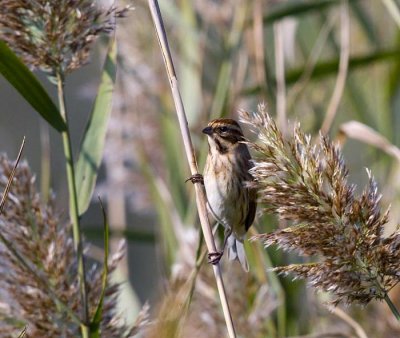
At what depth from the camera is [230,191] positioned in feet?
7.12

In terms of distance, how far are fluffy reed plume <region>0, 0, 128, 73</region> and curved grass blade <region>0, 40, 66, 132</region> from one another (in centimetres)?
5

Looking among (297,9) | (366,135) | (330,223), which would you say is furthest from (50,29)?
(297,9)

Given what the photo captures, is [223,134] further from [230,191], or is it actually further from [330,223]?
[330,223]

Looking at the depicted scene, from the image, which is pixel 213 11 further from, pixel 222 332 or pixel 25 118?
pixel 25 118

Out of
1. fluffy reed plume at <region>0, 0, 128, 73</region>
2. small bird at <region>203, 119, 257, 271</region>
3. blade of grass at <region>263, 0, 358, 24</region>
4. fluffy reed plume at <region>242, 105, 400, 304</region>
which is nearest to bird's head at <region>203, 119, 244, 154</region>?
small bird at <region>203, 119, 257, 271</region>

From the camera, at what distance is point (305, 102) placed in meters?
2.93

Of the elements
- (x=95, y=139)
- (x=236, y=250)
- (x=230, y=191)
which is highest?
(x=95, y=139)

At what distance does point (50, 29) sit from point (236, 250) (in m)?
0.90

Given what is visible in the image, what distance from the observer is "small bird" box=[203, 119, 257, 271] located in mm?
2135

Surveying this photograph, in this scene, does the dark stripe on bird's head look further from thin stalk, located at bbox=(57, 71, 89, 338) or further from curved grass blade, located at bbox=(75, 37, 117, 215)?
thin stalk, located at bbox=(57, 71, 89, 338)

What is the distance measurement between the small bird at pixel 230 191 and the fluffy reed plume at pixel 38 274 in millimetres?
635

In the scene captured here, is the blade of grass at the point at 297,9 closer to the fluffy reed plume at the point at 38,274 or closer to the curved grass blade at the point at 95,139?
the curved grass blade at the point at 95,139

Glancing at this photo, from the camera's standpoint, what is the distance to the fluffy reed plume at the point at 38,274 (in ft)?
4.82

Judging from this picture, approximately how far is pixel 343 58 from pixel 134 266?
190 cm
